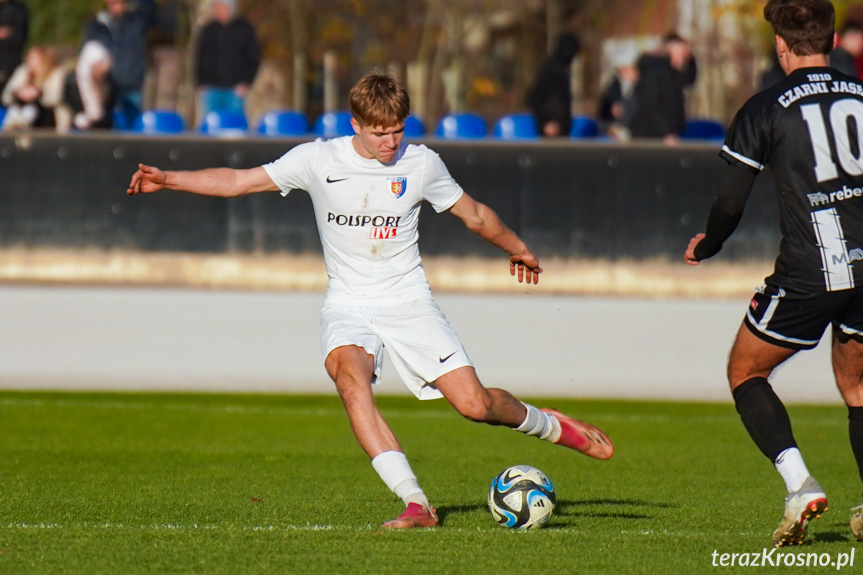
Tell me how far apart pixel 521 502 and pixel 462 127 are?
33.9 ft

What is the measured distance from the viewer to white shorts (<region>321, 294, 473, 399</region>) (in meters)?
6.39

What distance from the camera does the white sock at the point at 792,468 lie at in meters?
5.58

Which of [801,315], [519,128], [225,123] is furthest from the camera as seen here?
[519,128]

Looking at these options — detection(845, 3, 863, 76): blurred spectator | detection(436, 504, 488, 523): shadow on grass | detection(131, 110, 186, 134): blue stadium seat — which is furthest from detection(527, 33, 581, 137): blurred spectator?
detection(436, 504, 488, 523): shadow on grass

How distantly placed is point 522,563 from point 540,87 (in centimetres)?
1074

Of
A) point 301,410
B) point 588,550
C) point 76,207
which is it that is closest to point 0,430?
point 301,410

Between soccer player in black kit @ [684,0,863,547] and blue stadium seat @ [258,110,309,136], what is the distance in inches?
420

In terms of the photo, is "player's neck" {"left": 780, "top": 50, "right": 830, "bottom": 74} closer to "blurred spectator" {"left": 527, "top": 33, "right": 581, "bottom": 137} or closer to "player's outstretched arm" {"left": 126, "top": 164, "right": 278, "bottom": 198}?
"player's outstretched arm" {"left": 126, "top": 164, "right": 278, "bottom": 198}

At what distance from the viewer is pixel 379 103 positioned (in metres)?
6.09

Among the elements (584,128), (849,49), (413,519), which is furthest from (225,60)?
(413,519)

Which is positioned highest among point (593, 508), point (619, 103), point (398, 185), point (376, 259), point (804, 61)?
point (619, 103)

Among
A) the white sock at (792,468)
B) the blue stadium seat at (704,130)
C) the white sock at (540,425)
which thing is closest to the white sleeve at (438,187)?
the white sock at (540,425)

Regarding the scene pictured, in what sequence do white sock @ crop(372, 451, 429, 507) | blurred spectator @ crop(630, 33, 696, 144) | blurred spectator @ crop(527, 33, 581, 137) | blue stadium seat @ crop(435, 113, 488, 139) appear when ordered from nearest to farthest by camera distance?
1. white sock @ crop(372, 451, 429, 507)
2. blurred spectator @ crop(630, 33, 696, 144)
3. blurred spectator @ crop(527, 33, 581, 137)
4. blue stadium seat @ crop(435, 113, 488, 139)

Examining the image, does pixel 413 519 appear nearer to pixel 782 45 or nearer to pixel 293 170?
pixel 293 170
